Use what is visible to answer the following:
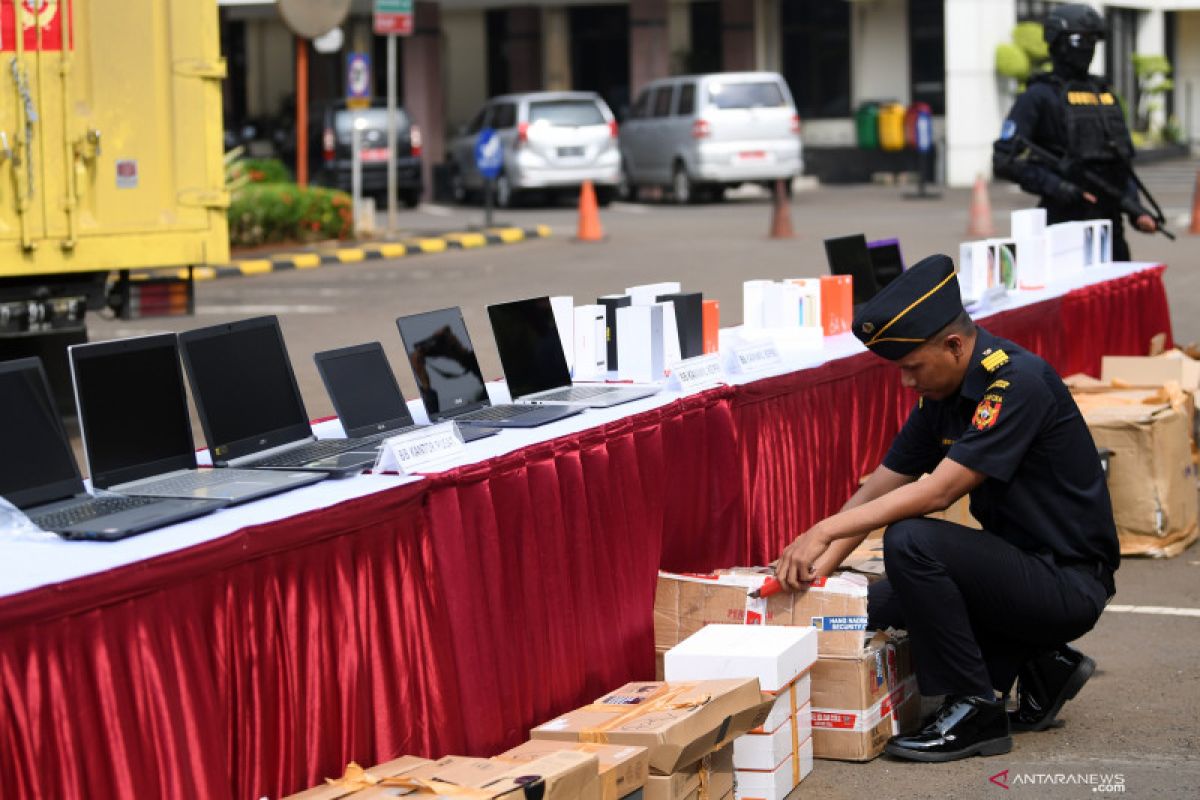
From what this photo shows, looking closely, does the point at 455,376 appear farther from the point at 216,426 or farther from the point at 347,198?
the point at 347,198

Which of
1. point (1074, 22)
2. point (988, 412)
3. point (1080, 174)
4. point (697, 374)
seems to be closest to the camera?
point (988, 412)

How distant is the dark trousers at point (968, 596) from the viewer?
507 cm

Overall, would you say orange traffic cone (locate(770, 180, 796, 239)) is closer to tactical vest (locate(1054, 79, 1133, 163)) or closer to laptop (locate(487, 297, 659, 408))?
tactical vest (locate(1054, 79, 1133, 163))

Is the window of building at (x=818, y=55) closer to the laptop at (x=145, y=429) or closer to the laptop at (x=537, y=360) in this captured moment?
the laptop at (x=537, y=360)

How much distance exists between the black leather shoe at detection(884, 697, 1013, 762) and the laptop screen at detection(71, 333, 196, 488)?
2.04 meters

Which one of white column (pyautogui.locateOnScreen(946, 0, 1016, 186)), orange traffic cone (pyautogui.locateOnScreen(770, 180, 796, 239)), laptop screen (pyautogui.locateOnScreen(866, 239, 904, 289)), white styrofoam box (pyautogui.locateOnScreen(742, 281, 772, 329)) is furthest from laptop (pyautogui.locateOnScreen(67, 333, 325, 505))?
white column (pyautogui.locateOnScreen(946, 0, 1016, 186))

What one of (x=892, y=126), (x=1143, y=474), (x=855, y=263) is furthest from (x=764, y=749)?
(x=892, y=126)

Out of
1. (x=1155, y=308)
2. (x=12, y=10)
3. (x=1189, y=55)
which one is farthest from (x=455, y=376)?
(x=1189, y=55)

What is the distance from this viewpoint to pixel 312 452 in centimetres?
503

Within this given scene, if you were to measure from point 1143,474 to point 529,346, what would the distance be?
2.89m

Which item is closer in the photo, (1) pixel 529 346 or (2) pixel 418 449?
(2) pixel 418 449

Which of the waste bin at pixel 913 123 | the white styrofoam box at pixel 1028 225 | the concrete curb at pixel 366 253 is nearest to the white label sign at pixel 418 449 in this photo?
the white styrofoam box at pixel 1028 225

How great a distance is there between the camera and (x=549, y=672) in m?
5.04

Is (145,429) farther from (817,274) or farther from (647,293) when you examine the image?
(817,274)
